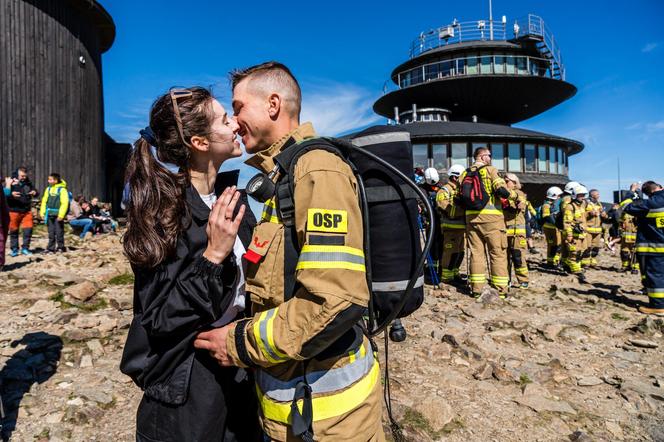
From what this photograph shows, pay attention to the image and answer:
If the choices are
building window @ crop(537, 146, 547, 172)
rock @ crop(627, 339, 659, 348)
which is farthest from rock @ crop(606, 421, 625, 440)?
building window @ crop(537, 146, 547, 172)

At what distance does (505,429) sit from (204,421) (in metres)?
2.80

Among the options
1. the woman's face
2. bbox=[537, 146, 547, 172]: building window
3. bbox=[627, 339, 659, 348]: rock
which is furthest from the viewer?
bbox=[537, 146, 547, 172]: building window

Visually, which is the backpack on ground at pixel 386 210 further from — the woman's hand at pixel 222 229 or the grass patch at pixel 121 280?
the grass patch at pixel 121 280

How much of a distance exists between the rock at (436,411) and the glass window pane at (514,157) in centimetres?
2681

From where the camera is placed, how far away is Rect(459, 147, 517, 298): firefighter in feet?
24.6

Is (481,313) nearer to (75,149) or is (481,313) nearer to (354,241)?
(354,241)

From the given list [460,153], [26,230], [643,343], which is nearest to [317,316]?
[643,343]

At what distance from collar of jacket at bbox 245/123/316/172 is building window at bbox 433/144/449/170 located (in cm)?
2548

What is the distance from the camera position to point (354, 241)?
1.51 metres

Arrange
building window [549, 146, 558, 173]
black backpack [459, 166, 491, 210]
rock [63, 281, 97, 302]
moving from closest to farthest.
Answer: rock [63, 281, 97, 302] < black backpack [459, 166, 491, 210] < building window [549, 146, 558, 173]

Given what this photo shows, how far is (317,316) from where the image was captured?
1406 mm

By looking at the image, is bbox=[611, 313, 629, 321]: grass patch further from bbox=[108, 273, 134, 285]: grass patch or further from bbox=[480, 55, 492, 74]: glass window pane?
bbox=[480, 55, 492, 74]: glass window pane

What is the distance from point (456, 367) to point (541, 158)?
92.1ft

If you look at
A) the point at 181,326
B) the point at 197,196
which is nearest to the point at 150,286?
the point at 181,326
